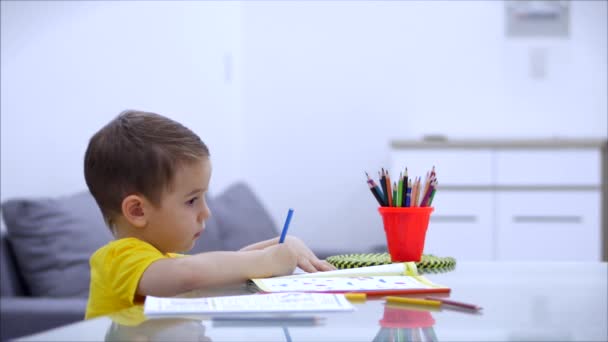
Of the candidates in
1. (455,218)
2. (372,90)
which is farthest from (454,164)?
(372,90)

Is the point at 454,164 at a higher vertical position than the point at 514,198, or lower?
higher

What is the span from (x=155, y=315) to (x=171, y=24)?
2.42 metres

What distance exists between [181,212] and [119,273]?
0.46 feet

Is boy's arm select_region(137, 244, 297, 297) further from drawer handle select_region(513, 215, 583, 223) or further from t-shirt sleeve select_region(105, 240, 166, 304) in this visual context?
drawer handle select_region(513, 215, 583, 223)

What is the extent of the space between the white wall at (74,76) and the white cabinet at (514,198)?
1.08 meters

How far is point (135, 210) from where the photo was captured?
103 cm

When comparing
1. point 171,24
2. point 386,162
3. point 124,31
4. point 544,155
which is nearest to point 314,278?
point 124,31

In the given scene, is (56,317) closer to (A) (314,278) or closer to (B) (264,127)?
(A) (314,278)

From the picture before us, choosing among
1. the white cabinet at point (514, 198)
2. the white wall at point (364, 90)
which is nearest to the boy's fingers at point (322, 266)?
the white cabinet at point (514, 198)

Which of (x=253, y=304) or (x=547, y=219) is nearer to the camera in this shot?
(x=253, y=304)

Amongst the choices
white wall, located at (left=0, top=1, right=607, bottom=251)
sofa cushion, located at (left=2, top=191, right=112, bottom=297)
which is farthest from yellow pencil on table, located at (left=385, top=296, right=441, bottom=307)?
white wall, located at (left=0, top=1, right=607, bottom=251)

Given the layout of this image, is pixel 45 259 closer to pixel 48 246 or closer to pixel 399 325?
pixel 48 246

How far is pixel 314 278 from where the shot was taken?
973mm

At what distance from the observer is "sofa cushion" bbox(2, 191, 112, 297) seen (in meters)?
1.96
